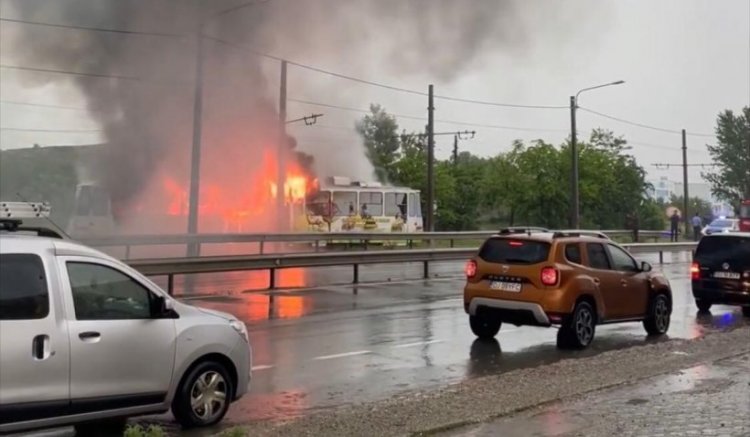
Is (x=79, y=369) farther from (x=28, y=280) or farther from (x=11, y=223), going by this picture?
(x=11, y=223)

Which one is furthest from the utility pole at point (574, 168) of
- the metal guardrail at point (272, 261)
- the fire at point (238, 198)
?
the metal guardrail at point (272, 261)

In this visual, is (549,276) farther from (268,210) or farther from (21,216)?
(268,210)

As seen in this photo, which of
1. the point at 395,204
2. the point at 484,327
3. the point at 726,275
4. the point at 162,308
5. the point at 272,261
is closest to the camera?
the point at 162,308

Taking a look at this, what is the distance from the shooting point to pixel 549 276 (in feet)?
32.0

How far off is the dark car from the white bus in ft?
73.2

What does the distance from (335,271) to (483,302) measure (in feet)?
39.3

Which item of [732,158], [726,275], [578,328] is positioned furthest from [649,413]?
[732,158]

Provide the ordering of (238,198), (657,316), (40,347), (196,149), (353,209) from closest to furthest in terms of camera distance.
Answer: (40,347), (657,316), (196,149), (238,198), (353,209)

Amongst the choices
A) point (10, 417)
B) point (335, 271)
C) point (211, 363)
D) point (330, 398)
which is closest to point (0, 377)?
point (10, 417)

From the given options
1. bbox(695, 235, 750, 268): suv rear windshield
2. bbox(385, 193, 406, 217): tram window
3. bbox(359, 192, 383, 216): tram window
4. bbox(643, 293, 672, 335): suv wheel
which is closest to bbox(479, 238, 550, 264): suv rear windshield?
bbox(643, 293, 672, 335): suv wheel

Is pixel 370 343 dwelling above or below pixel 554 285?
below

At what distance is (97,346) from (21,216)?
132 centimetres

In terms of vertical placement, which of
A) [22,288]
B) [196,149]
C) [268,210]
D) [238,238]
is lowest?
[22,288]

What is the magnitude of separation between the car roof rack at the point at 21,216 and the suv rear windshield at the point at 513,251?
570cm
